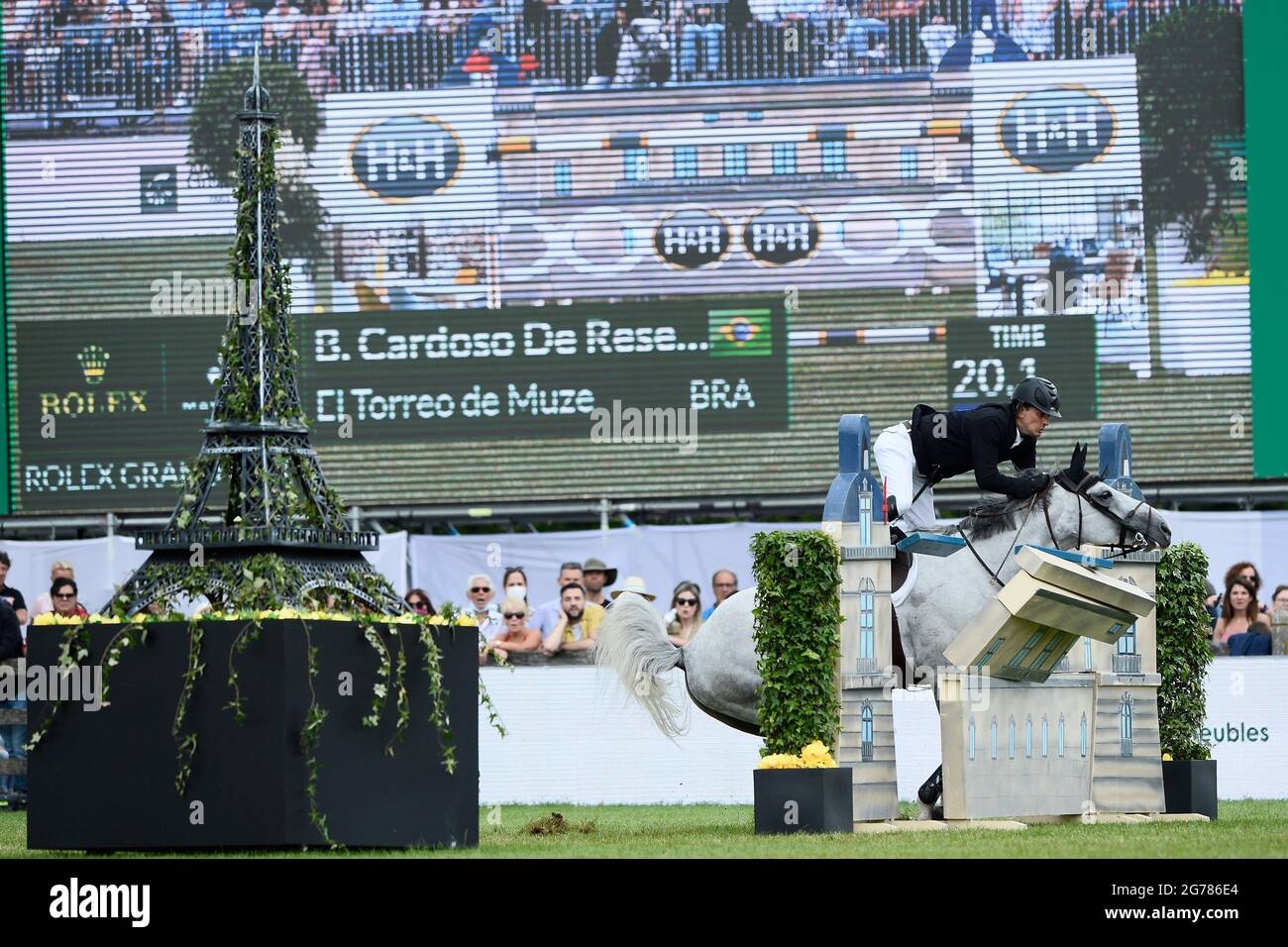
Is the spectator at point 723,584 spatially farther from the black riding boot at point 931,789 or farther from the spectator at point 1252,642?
the black riding boot at point 931,789

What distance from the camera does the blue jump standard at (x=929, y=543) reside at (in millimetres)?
11406

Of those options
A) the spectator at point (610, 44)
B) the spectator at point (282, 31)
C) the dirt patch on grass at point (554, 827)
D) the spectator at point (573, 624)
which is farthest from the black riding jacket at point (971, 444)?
the spectator at point (282, 31)

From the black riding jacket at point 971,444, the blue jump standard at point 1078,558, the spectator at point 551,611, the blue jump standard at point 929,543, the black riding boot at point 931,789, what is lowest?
the black riding boot at point 931,789

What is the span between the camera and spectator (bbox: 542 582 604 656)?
1595 cm

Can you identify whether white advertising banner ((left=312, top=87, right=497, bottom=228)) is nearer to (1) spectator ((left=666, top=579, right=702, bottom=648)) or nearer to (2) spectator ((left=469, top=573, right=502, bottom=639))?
(2) spectator ((left=469, top=573, right=502, bottom=639))

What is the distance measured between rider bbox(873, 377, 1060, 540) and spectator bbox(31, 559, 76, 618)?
6.71 metres

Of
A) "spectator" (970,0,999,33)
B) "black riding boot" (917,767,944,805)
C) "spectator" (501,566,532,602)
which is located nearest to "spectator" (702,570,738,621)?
"spectator" (501,566,532,602)

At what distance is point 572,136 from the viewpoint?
19.8m

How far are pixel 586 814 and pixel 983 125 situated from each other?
8.86 m

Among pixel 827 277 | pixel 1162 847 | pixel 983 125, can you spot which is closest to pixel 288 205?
pixel 827 277

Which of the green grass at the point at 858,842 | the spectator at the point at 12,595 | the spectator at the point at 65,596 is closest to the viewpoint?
the green grass at the point at 858,842

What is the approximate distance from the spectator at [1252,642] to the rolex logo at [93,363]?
11.0 metres

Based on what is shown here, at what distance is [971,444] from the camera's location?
11.6 metres

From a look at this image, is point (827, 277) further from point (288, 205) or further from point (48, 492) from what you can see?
point (48, 492)
